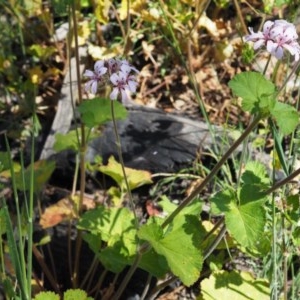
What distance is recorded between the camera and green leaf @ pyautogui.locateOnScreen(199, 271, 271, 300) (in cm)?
211

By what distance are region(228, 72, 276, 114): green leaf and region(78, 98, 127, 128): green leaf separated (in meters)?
0.56

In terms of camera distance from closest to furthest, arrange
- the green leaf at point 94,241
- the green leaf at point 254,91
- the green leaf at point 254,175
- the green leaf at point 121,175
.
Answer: the green leaf at point 254,91 < the green leaf at point 254,175 < the green leaf at point 94,241 < the green leaf at point 121,175

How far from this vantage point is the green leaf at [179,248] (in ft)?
5.58

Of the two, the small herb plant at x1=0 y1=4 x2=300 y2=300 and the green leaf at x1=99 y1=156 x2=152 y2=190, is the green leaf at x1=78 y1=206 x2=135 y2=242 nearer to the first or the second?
the small herb plant at x1=0 y1=4 x2=300 y2=300

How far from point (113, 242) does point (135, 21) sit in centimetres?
152

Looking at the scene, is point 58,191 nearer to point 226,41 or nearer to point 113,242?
point 113,242

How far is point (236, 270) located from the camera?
2.27 m

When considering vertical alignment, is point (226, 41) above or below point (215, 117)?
above

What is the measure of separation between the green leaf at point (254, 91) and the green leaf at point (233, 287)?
0.77 m

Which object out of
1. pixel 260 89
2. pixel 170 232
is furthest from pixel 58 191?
pixel 260 89

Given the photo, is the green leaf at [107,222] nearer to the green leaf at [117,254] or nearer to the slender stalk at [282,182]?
the green leaf at [117,254]

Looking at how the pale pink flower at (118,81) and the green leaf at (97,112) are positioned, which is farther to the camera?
the green leaf at (97,112)

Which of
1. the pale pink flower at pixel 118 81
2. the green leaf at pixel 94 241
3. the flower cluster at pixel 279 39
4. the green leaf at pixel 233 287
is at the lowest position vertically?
the green leaf at pixel 233 287

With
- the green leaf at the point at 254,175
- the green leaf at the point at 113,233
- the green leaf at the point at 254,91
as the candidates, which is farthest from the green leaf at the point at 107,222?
the green leaf at the point at 254,91
